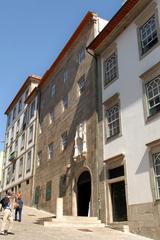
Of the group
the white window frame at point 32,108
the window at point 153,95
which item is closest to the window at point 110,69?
the window at point 153,95

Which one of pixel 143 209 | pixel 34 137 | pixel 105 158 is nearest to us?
pixel 143 209

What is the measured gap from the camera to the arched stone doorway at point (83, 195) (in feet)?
64.9

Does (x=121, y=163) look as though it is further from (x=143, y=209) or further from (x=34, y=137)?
(x=34, y=137)

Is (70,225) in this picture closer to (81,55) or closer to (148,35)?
(148,35)

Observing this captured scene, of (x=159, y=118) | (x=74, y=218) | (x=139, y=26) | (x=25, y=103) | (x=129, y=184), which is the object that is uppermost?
(x=25, y=103)

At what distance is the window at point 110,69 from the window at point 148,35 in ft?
8.09

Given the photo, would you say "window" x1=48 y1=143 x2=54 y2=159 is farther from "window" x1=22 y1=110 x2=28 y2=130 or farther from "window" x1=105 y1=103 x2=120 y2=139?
"window" x1=105 y1=103 x2=120 y2=139

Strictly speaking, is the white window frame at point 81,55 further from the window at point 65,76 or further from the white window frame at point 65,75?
the window at point 65,76

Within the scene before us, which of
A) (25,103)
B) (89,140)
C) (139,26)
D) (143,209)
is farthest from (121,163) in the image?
(25,103)

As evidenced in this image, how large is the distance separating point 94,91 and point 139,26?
16.7ft

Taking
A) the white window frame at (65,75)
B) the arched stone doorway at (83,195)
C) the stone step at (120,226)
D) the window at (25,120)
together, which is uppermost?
the white window frame at (65,75)

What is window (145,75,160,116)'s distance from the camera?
14125mm

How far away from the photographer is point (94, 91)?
19875 mm

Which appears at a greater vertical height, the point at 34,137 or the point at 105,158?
the point at 34,137
